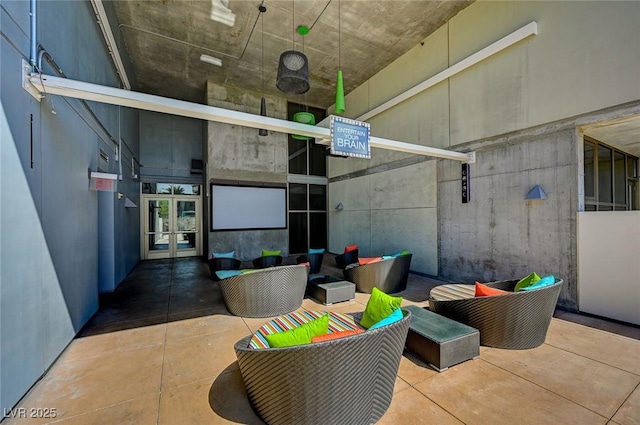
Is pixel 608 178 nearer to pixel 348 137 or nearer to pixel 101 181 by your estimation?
pixel 348 137

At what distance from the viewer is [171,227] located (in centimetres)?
1028

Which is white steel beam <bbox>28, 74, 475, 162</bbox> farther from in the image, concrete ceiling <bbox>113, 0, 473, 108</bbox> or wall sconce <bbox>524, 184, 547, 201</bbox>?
concrete ceiling <bbox>113, 0, 473, 108</bbox>

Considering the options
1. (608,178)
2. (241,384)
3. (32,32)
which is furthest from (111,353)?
(608,178)

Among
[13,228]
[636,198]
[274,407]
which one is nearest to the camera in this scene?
[274,407]

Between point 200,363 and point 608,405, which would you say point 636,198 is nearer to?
point 608,405

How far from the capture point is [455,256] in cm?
620

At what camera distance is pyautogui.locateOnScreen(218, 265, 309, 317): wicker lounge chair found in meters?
3.93

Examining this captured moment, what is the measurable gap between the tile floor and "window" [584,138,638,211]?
256 centimetres

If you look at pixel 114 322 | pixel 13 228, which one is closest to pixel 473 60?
pixel 13 228

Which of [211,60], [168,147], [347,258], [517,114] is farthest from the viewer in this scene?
[168,147]

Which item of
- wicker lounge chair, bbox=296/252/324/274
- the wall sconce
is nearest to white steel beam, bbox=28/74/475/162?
the wall sconce

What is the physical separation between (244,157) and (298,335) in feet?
27.4

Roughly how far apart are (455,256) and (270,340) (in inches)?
218

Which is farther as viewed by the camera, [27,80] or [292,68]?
[292,68]
